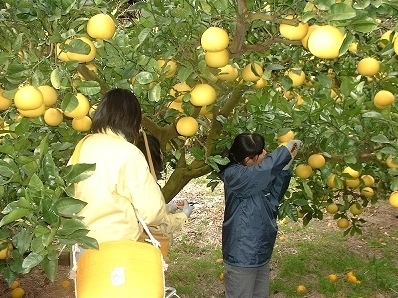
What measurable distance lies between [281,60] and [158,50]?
34.7 inches

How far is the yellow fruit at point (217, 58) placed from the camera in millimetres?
1911

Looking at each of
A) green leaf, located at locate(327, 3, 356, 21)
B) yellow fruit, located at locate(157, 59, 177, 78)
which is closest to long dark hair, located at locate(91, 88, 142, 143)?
yellow fruit, located at locate(157, 59, 177, 78)

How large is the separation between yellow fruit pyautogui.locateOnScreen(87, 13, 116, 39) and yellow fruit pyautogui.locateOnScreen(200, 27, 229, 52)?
0.32 metres

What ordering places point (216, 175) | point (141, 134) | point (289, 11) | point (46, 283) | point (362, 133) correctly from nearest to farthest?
point (289, 11) → point (141, 134) → point (362, 133) → point (216, 175) → point (46, 283)

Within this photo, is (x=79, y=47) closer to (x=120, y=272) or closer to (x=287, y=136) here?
(x=120, y=272)

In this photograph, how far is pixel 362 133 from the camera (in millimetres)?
2783

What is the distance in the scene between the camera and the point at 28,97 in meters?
1.82

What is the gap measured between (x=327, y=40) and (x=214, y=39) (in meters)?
0.42

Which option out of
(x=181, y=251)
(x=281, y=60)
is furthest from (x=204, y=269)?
(x=281, y=60)

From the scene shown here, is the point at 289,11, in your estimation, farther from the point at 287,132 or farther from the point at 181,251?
the point at 181,251

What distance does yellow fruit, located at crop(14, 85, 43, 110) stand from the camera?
182 cm

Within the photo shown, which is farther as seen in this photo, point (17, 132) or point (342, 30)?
point (17, 132)

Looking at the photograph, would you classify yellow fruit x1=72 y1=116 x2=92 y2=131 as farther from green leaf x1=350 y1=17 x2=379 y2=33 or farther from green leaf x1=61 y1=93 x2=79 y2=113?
green leaf x1=350 y1=17 x2=379 y2=33

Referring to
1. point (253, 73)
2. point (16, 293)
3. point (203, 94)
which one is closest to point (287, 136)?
point (253, 73)
